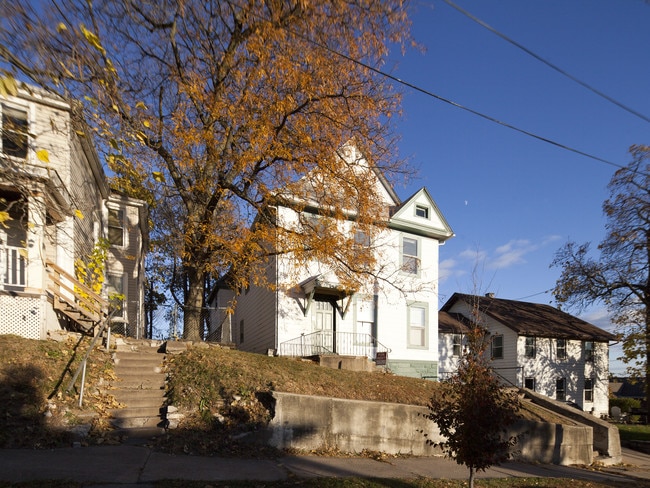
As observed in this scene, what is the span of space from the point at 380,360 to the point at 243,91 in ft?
31.0

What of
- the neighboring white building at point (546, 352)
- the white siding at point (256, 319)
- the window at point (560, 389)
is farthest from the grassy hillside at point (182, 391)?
the window at point (560, 389)

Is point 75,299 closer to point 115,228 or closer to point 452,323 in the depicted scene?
point 115,228

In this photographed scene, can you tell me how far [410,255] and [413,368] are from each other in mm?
4571

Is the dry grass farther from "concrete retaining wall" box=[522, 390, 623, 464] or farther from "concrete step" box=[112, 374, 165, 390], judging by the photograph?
"concrete retaining wall" box=[522, 390, 623, 464]

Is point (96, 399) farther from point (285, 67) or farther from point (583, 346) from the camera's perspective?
point (583, 346)

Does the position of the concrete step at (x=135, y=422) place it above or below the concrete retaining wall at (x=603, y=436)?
above

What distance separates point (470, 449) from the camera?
6922 millimetres

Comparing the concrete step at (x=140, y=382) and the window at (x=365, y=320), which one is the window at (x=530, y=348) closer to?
the window at (x=365, y=320)

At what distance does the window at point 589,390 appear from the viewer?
29781mm

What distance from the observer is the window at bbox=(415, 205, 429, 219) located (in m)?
21.1

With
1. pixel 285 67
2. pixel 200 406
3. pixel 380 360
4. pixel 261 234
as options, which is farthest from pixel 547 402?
pixel 285 67

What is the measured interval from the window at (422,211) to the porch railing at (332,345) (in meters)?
5.76

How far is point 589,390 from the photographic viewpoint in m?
30.0

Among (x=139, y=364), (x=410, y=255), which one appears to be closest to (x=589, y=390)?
(x=410, y=255)
